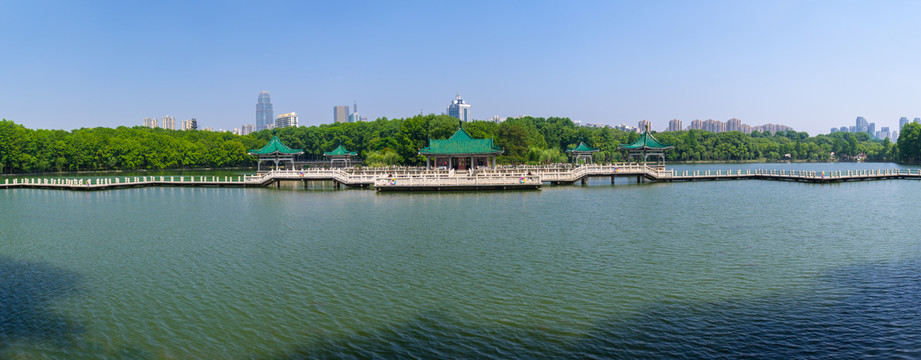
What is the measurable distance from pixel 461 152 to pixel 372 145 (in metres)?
51.6

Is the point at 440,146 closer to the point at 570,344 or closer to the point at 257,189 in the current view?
the point at 257,189

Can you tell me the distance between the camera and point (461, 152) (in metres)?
51.5

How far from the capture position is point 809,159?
152 meters

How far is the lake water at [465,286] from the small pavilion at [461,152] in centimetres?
2233

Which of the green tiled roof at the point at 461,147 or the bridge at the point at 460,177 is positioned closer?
the bridge at the point at 460,177

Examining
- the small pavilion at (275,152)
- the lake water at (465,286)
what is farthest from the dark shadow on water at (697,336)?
the small pavilion at (275,152)

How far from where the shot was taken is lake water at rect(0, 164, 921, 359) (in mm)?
11031

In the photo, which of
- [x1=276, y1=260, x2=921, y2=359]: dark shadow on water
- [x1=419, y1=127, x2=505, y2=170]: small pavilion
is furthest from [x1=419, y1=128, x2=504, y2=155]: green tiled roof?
[x1=276, y1=260, x2=921, y2=359]: dark shadow on water

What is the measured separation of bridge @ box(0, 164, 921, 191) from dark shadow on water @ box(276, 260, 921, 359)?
106ft

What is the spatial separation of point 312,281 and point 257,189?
37.2 meters

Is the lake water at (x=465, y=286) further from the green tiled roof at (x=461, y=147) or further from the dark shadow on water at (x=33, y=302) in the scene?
the green tiled roof at (x=461, y=147)

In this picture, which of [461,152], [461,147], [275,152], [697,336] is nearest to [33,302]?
[697,336]

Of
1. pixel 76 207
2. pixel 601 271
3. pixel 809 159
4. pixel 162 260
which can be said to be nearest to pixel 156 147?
pixel 76 207

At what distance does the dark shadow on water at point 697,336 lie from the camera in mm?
10453
